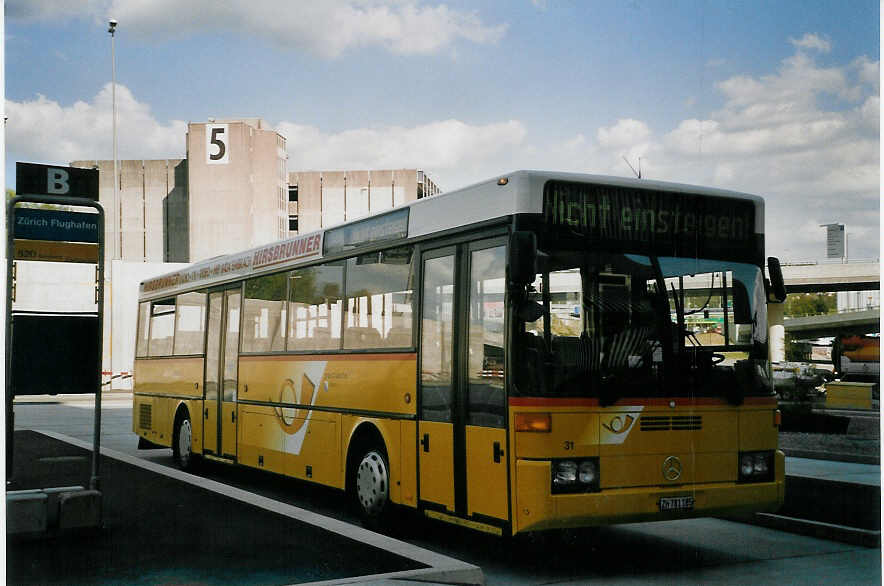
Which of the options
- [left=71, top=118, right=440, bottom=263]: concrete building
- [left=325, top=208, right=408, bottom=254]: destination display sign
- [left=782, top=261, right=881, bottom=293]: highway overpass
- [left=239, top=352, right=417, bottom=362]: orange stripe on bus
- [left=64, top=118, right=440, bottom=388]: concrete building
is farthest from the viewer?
[left=71, top=118, right=440, bottom=263]: concrete building

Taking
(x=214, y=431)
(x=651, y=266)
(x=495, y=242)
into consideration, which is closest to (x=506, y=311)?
(x=495, y=242)

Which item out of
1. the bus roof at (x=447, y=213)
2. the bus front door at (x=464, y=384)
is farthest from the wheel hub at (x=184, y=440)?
the bus front door at (x=464, y=384)

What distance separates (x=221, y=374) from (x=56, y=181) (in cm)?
581

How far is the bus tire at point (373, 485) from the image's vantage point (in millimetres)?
9211

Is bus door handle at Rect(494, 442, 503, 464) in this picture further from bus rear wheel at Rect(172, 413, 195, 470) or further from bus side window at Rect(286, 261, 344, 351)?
bus rear wheel at Rect(172, 413, 195, 470)

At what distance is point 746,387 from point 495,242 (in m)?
2.22

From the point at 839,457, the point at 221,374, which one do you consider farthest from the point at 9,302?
the point at 839,457

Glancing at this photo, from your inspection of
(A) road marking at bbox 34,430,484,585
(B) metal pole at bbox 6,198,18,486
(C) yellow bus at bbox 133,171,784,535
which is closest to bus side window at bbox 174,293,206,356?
(A) road marking at bbox 34,430,484,585

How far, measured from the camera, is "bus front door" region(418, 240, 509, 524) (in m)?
7.63

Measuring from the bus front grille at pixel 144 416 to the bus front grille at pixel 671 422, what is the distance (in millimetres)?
11120

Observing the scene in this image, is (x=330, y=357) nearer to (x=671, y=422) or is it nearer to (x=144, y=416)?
(x=671, y=422)

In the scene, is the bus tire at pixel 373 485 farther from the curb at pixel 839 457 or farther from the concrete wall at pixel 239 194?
the concrete wall at pixel 239 194

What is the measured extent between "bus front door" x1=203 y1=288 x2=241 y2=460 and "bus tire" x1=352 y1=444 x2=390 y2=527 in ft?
12.4

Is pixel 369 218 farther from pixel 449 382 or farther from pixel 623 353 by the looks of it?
pixel 623 353
